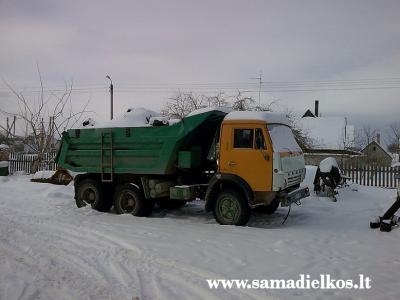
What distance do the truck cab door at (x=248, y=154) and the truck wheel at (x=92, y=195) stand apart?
3.66 m

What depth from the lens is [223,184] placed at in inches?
370

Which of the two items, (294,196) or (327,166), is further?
(327,166)

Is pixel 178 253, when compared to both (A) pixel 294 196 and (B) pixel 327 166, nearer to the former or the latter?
(A) pixel 294 196

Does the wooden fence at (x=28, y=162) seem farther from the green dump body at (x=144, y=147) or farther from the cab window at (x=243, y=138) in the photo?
the cab window at (x=243, y=138)

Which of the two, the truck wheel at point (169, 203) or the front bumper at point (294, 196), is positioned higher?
the front bumper at point (294, 196)

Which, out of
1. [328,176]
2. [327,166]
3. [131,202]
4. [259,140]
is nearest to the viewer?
[259,140]

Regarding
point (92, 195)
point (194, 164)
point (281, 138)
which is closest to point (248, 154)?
point (281, 138)

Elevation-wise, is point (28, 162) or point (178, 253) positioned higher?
point (28, 162)

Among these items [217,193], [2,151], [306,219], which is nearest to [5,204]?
[217,193]

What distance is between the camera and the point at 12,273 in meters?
5.48

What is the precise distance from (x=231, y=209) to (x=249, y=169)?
0.98m

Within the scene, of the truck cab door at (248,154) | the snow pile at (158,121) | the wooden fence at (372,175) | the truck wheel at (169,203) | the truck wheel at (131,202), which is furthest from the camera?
the wooden fence at (372,175)

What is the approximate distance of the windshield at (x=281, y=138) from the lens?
29.6 feet

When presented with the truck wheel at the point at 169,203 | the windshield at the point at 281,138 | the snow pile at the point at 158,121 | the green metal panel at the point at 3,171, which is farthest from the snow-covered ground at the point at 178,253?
the green metal panel at the point at 3,171
